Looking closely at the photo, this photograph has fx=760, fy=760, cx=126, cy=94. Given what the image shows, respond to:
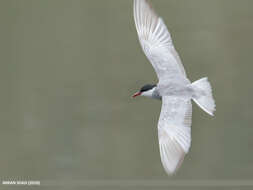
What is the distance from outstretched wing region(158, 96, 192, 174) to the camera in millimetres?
5703

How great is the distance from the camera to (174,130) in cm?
593

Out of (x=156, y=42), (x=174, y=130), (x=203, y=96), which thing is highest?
(x=156, y=42)

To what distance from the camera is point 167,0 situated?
9.08 meters

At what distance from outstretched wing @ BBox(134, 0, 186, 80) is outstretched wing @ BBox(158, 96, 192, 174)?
0.33 meters

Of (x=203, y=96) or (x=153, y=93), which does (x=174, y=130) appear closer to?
(x=203, y=96)

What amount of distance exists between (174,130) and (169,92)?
1.53ft

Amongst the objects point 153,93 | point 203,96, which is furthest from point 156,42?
point 203,96

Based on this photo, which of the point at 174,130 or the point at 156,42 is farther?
the point at 156,42

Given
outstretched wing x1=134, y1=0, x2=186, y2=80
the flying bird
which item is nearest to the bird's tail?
the flying bird

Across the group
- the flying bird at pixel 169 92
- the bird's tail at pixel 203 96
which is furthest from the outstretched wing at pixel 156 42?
the bird's tail at pixel 203 96

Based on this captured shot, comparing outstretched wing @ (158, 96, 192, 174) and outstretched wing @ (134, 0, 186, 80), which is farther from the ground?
outstretched wing @ (134, 0, 186, 80)

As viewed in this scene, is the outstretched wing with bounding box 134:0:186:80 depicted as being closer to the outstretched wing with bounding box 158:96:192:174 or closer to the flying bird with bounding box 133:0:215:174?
the flying bird with bounding box 133:0:215:174

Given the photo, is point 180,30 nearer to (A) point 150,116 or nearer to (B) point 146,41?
(A) point 150,116

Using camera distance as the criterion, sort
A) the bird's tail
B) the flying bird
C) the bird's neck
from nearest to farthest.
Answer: the flying bird < the bird's tail < the bird's neck
